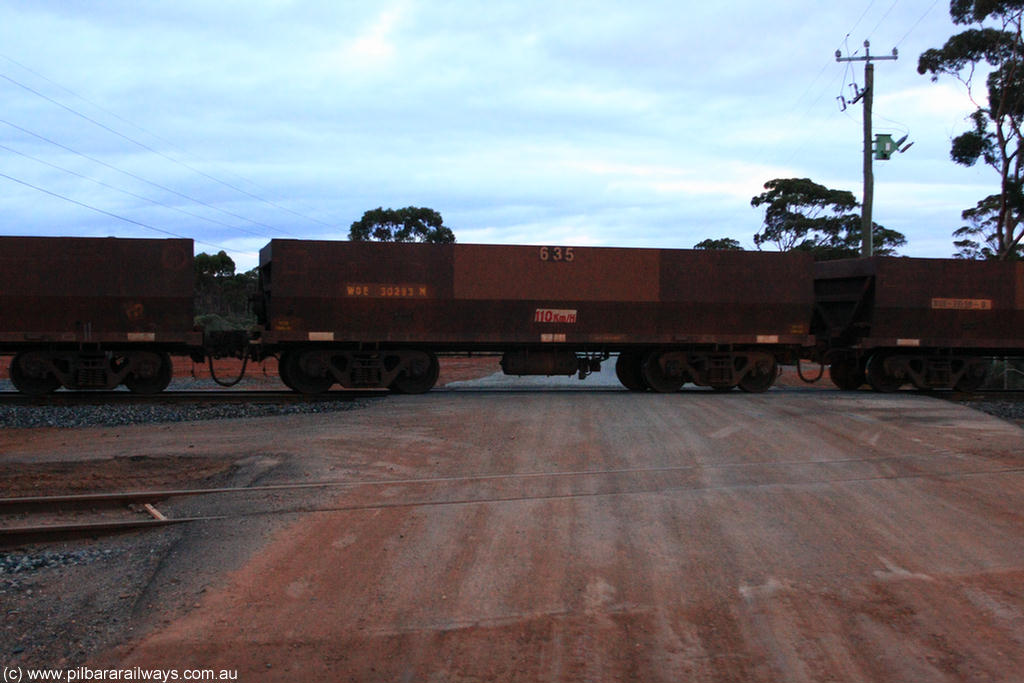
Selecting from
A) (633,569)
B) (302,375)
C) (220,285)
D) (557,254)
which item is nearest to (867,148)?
(557,254)

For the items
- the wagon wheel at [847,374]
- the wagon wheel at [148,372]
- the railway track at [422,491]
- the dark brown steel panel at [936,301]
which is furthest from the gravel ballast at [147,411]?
the wagon wheel at [847,374]

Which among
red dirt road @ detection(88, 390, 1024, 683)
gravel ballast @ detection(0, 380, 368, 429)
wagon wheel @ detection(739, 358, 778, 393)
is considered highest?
wagon wheel @ detection(739, 358, 778, 393)

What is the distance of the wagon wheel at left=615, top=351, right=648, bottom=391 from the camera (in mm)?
17766

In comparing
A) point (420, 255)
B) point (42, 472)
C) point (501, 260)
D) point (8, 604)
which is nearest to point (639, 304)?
point (501, 260)

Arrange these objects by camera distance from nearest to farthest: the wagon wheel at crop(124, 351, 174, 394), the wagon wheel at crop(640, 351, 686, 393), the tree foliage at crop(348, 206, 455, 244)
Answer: the wagon wheel at crop(124, 351, 174, 394), the wagon wheel at crop(640, 351, 686, 393), the tree foliage at crop(348, 206, 455, 244)

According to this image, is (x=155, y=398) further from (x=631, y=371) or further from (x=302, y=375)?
(x=631, y=371)

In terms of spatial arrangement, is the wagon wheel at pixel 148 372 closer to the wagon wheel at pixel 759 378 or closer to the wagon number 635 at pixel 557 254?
the wagon number 635 at pixel 557 254

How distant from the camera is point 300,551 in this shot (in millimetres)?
5613

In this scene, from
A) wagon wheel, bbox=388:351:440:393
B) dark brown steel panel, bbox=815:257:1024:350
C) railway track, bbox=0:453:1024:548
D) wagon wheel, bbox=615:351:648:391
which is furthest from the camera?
wagon wheel, bbox=615:351:648:391

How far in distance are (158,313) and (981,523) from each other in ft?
46.2

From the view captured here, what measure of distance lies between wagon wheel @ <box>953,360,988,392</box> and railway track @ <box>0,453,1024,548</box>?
11025mm

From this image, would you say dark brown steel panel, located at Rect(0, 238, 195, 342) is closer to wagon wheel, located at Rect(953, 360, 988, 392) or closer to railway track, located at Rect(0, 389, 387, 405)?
railway track, located at Rect(0, 389, 387, 405)

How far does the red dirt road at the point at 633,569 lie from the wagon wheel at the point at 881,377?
28.3 feet

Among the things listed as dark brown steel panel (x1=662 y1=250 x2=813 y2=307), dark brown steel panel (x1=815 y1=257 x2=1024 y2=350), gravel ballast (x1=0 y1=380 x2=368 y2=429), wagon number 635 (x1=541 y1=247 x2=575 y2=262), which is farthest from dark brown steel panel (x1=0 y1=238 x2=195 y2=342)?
dark brown steel panel (x1=815 y1=257 x2=1024 y2=350)
